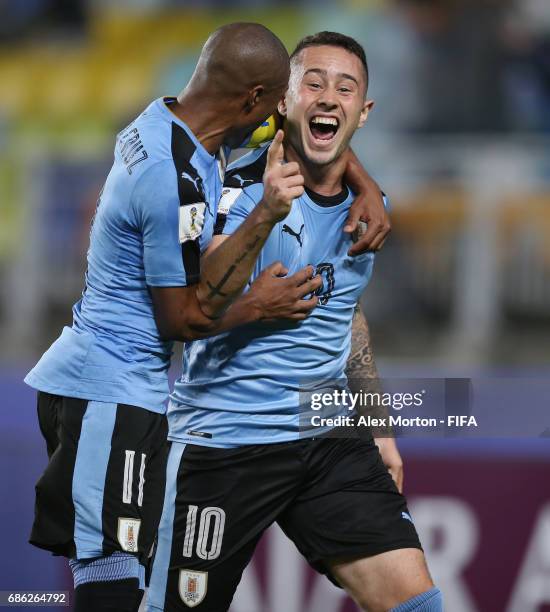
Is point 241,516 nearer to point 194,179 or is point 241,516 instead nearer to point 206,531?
point 206,531

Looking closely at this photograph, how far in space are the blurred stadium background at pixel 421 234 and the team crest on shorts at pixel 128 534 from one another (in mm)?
1457

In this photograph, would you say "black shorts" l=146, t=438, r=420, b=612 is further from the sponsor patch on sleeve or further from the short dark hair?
the short dark hair

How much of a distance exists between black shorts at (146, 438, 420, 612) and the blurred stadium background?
38.4 inches

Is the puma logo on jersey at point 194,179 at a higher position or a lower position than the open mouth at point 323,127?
lower

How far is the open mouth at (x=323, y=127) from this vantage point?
3338 mm

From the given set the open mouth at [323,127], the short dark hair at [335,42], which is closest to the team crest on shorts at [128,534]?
the open mouth at [323,127]

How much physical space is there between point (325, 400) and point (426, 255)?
4217 mm

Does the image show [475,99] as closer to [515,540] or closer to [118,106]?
[118,106]

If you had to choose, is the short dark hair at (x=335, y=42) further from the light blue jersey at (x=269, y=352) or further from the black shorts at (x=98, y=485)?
the black shorts at (x=98, y=485)

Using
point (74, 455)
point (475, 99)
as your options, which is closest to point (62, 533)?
point (74, 455)

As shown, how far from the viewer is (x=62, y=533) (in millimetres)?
2902

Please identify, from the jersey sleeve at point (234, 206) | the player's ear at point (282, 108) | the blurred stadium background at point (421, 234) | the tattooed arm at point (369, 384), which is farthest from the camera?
the blurred stadium background at point (421, 234)

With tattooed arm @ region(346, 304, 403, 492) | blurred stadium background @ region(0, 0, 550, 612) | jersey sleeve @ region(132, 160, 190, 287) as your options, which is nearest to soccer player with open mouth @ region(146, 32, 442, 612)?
tattooed arm @ region(346, 304, 403, 492)

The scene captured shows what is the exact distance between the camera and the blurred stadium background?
426 centimetres
